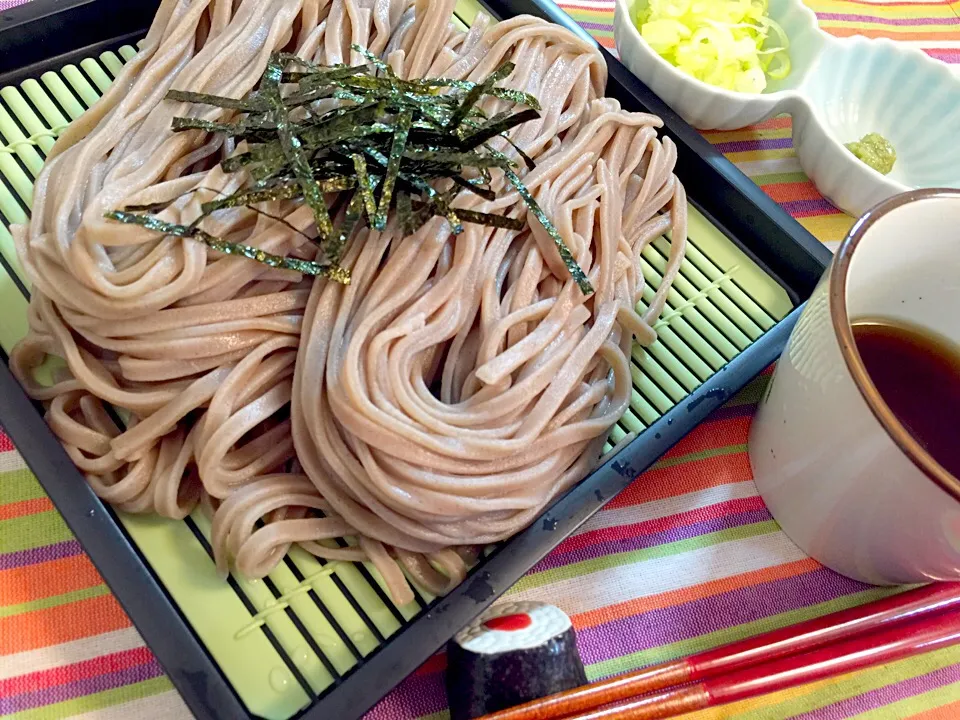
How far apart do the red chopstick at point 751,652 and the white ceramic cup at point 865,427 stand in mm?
65

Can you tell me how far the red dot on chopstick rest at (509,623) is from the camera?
57.9 inches

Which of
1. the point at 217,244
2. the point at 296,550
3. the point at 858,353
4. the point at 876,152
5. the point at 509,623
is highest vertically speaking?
the point at 217,244

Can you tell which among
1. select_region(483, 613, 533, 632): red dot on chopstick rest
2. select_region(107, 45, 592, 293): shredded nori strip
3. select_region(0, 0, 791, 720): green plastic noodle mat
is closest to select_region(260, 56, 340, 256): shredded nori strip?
select_region(107, 45, 592, 293): shredded nori strip

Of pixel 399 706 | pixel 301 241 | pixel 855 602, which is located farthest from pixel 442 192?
pixel 855 602

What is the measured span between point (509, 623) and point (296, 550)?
44 centimetres

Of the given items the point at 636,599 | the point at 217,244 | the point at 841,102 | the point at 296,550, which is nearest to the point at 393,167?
the point at 217,244

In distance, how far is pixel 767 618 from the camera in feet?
5.61

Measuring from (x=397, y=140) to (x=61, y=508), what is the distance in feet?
3.05

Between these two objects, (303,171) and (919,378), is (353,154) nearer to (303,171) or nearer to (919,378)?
(303,171)

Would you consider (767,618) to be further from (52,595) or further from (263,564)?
(52,595)

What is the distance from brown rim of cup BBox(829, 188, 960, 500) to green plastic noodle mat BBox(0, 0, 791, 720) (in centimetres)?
54

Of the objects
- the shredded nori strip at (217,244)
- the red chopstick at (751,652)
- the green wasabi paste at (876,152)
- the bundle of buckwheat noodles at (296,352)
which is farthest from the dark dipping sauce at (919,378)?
the shredded nori strip at (217,244)

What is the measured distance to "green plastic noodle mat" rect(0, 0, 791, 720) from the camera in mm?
1392

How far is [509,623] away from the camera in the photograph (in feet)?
4.87
